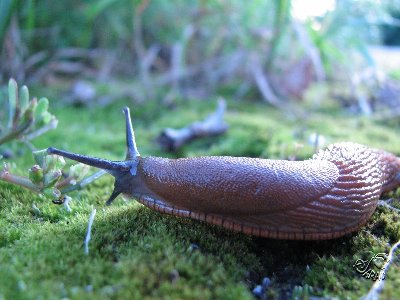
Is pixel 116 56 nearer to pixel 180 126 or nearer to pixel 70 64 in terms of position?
pixel 70 64

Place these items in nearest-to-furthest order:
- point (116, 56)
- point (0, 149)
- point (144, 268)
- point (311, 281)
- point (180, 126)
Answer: point (144, 268)
point (311, 281)
point (0, 149)
point (180, 126)
point (116, 56)

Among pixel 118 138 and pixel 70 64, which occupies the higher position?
pixel 70 64

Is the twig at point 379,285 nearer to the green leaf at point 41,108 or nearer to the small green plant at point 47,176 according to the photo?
the small green plant at point 47,176

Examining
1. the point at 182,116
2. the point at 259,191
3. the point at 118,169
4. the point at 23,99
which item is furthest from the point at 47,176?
the point at 182,116

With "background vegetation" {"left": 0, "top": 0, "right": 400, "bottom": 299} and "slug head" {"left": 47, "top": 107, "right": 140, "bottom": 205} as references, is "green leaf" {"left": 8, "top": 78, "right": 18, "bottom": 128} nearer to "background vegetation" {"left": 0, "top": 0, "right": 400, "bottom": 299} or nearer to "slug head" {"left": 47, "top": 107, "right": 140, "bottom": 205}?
"background vegetation" {"left": 0, "top": 0, "right": 400, "bottom": 299}

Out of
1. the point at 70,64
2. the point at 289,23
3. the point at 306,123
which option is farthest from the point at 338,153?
the point at 70,64

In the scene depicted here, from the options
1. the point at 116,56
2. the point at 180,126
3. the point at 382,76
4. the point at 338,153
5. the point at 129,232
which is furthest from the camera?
the point at 116,56
